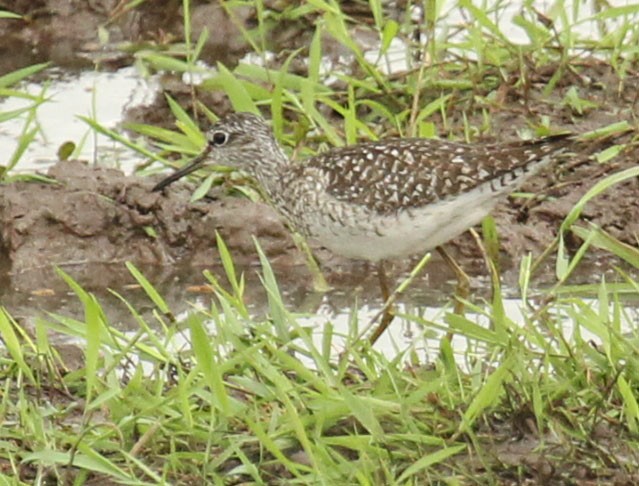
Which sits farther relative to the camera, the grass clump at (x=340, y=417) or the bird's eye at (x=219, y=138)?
the bird's eye at (x=219, y=138)

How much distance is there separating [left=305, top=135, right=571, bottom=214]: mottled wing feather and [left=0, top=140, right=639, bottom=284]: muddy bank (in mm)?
971

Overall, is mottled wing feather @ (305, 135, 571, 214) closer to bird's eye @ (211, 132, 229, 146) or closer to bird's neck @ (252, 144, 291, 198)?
bird's neck @ (252, 144, 291, 198)

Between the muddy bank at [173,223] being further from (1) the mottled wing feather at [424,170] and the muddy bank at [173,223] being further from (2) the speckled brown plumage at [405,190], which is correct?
(1) the mottled wing feather at [424,170]

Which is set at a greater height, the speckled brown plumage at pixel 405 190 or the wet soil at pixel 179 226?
the speckled brown plumage at pixel 405 190

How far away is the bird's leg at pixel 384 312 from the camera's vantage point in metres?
6.79

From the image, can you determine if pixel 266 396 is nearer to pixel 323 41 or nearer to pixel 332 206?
pixel 332 206

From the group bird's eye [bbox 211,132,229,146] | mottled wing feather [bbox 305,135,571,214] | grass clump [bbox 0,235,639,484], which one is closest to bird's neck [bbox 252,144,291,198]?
bird's eye [bbox 211,132,229,146]

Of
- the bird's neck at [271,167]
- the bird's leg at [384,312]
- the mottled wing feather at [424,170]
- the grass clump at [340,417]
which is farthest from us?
the bird's neck at [271,167]

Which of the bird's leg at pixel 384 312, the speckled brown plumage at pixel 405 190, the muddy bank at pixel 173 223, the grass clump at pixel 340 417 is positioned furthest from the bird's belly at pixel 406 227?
the grass clump at pixel 340 417

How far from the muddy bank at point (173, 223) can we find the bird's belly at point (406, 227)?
96 cm

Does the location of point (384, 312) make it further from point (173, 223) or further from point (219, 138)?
point (173, 223)

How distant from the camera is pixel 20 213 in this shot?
8445mm

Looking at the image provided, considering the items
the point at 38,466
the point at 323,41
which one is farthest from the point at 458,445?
the point at 323,41

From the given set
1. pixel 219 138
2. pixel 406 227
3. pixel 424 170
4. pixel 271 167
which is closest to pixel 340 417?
pixel 406 227
